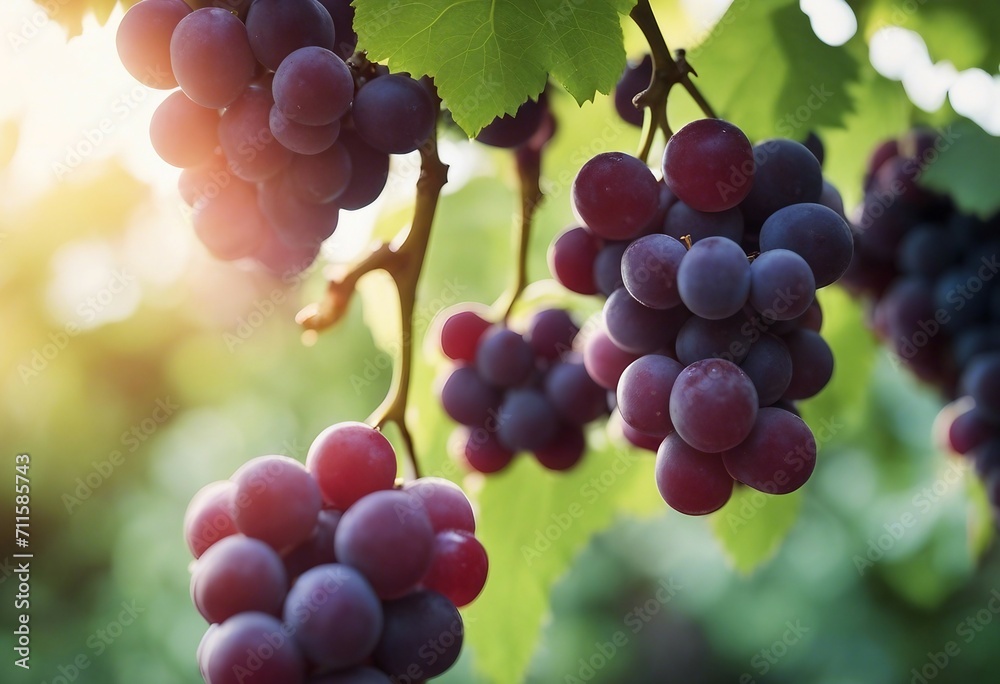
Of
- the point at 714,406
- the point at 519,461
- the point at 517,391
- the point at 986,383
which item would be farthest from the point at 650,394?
the point at 986,383

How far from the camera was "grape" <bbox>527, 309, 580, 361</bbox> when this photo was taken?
2.43 feet

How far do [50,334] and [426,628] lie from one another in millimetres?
1457

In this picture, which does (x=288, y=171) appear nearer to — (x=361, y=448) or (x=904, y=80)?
(x=361, y=448)

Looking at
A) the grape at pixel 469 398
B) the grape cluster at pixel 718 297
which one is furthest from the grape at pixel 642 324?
the grape at pixel 469 398

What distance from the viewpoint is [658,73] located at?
546mm

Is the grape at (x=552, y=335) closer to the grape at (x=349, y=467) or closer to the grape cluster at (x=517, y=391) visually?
the grape cluster at (x=517, y=391)

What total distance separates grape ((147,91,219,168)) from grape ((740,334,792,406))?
0.36m

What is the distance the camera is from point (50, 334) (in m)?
1.65

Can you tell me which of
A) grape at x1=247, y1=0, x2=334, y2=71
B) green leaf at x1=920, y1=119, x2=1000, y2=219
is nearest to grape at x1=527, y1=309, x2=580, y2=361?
grape at x1=247, y1=0, x2=334, y2=71

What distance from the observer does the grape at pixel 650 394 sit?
0.47 meters

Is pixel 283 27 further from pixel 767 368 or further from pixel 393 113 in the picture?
pixel 767 368

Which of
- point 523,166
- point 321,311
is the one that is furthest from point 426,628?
point 523,166

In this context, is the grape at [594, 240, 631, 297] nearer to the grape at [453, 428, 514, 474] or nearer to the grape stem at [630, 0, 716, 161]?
the grape stem at [630, 0, 716, 161]

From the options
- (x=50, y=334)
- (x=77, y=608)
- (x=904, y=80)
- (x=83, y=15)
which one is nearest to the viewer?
(x=83, y=15)
